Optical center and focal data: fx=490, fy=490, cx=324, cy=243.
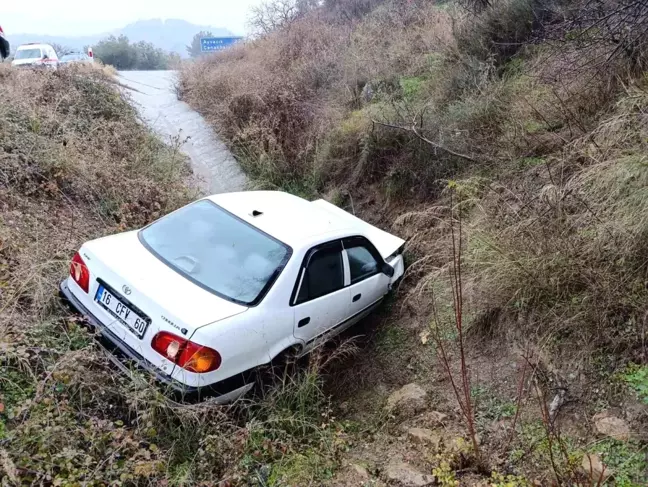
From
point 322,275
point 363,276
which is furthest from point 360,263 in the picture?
point 322,275

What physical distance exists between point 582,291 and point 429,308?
60.9 inches

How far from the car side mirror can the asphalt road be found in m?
4.14

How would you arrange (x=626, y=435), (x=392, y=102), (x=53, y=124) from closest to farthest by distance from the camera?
(x=626, y=435), (x=53, y=124), (x=392, y=102)

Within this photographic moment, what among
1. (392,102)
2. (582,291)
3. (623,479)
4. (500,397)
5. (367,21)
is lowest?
(500,397)

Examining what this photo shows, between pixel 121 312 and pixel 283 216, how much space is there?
161 cm

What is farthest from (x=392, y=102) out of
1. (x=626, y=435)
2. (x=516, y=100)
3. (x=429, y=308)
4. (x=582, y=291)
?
(x=626, y=435)

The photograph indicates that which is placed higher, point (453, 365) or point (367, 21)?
point (367, 21)

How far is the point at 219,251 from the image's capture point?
13.0ft

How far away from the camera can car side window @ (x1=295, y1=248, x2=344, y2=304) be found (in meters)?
4.01

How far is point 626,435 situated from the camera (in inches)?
121

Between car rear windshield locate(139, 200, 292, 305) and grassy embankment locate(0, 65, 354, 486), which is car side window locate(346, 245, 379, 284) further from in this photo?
grassy embankment locate(0, 65, 354, 486)

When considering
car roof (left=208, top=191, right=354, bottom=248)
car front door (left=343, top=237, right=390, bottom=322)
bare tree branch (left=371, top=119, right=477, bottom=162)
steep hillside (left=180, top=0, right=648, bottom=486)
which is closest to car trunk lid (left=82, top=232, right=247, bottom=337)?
car roof (left=208, top=191, right=354, bottom=248)

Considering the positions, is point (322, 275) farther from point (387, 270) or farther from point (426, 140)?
point (426, 140)

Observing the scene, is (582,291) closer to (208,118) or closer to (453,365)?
(453,365)
